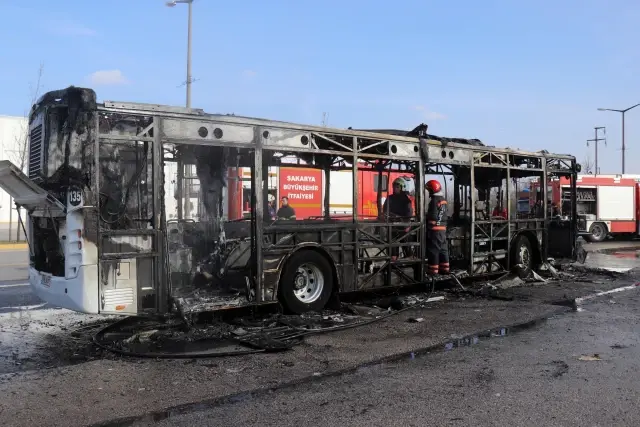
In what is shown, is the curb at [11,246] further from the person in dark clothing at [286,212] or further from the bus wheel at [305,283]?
the bus wheel at [305,283]

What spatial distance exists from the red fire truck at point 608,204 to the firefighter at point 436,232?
62.2ft

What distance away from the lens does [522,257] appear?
41.2 ft

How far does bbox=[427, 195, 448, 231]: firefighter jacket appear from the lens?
10.2 metres

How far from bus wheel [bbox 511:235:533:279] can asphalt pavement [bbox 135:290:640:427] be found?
207 inches

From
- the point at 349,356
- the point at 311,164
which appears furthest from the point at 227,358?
the point at 311,164

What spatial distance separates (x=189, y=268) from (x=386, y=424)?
15.0 ft

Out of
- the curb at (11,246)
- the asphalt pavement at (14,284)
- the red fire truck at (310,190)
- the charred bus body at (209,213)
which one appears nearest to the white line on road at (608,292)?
the charred bus body at (209,213)

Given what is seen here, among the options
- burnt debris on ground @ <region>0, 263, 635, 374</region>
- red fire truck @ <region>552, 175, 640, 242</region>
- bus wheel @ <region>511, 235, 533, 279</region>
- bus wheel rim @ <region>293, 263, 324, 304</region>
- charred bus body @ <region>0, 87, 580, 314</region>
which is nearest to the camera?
burnt debris on ground @ <region>0, 263, 635, 374</region>

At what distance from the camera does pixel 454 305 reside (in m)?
9.41

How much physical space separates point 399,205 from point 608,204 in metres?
21.0

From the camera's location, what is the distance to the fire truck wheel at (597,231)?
2750 centimetres

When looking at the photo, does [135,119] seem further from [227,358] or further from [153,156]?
[227,358]

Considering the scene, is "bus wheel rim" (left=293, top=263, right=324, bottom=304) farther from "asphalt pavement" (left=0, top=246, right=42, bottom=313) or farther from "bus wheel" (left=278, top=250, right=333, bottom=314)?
"asphalt pavement" (left=0, top=246, right=42, bottom=313)

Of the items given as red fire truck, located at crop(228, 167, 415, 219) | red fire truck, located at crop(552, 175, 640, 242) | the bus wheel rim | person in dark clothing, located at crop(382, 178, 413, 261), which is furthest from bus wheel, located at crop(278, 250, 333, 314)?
red fire truck, located at crop(552, 175, 640, 242)
